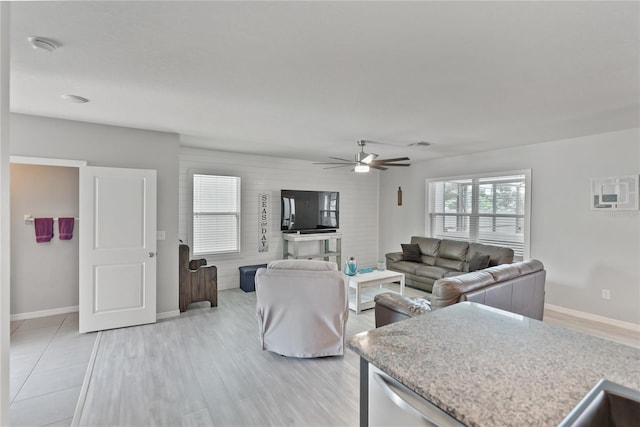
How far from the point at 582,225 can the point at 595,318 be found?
1297 mm

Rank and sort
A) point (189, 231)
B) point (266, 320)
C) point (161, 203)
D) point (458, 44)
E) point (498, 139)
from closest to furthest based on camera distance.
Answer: point (458, 44) < point (266, 320) < point (161, 203) < point (498, 139) < point (189, 231)

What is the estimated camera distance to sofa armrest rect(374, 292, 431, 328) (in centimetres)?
284

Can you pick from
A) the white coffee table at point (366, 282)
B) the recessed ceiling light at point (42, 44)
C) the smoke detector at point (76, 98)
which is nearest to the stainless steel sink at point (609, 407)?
the recessed ceiling light at point (42, 44)

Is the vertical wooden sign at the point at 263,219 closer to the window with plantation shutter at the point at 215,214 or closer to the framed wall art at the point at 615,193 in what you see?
the window with plantation shutter at the point at 215,214

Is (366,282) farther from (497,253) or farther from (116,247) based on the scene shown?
(116,247)

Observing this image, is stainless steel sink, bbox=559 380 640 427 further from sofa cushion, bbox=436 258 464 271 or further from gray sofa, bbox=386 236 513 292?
sofa cushion, bbox=436 258 464 271

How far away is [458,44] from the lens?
195 centimetres

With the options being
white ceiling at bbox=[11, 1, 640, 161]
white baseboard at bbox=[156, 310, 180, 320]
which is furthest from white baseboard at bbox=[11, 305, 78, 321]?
white ceiling at bbox=[11, 1, 640, 161]

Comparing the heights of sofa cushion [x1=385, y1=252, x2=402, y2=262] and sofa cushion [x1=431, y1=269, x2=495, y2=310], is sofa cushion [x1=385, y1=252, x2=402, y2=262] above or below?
below

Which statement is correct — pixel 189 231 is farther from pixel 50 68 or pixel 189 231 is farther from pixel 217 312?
pixel 50 68

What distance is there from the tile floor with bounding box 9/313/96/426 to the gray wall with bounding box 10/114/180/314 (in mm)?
627

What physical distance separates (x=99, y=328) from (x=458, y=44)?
466 cm

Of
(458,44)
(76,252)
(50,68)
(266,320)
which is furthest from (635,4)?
(76,252)

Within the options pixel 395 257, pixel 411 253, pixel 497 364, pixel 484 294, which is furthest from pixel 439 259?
pixel 497 364
